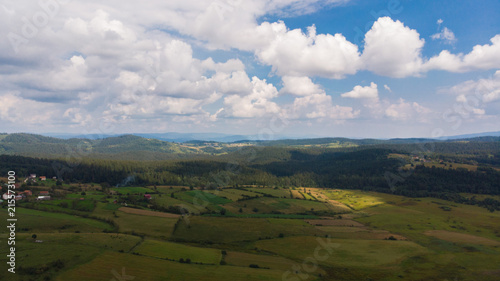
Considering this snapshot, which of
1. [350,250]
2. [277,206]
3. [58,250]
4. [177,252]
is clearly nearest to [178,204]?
[277,206]

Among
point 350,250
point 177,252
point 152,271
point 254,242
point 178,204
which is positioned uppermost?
point 152,271

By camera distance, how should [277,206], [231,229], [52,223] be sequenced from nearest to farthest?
[52,223], [231,229], [277,206]

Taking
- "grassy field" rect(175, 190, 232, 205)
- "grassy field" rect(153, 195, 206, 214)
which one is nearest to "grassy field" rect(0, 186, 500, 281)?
"grassy field" rect(153, 195, 206, 214)

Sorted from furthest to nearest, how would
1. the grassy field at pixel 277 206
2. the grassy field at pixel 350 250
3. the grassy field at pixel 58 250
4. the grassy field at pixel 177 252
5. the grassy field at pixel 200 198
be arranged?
the grassy field at pixel 200 198, the grassy field at pixel 277 206, the grassy field at pixel 350 250, the grassy field at pixel 177 252, the grassy field at pixel 58 250

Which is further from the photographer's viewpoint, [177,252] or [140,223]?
[140,223]

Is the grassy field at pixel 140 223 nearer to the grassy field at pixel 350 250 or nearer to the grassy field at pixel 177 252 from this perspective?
the grassy field at pixel 177 252

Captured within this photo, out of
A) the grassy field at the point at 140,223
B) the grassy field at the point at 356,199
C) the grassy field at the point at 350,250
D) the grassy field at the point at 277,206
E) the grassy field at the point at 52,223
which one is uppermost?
the grassy field at the point at 52,223

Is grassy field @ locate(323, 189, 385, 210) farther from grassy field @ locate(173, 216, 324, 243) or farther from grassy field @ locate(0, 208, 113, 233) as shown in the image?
grassy field @ locate(0, 208, 113, 233)

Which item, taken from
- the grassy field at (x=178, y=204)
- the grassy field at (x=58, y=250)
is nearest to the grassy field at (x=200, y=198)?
the grassy field at (x=178, y=204)

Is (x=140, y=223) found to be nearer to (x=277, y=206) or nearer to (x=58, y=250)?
(x=58, y=250)

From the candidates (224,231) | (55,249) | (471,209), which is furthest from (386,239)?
(55,249)
